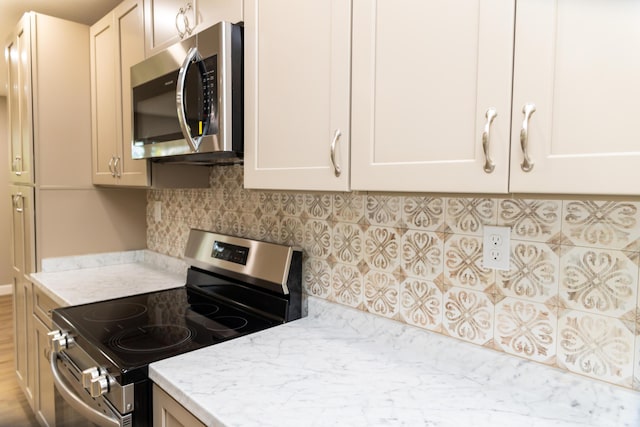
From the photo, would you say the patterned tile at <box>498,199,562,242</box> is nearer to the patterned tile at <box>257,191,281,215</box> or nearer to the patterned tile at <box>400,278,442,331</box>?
the patterned tile at <box>400,278,442,331</box>

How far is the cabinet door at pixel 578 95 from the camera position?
62 centimetres

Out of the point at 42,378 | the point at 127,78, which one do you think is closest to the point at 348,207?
the point at 127,78

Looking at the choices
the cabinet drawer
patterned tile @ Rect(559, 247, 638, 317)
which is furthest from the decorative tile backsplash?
the cabinet drawer

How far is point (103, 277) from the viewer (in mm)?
2203

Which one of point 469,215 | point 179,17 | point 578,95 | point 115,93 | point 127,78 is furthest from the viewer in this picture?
point 115,93

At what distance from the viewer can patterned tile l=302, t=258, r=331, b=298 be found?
1500 mm

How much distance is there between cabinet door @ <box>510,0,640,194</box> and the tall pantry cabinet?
7.67ft

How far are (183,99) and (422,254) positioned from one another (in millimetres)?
879

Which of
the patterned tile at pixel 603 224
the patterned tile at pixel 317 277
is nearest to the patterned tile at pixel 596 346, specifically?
the patterned tile at pixel 603 224

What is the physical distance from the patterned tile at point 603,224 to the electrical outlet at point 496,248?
13 centimetres

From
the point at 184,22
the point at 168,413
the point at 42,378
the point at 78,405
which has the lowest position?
the point at 42,378

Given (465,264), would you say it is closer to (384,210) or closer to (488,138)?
(384,210)

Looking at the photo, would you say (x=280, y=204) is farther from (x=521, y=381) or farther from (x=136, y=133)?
(x=521, y=381)

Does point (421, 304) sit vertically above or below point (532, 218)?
below
